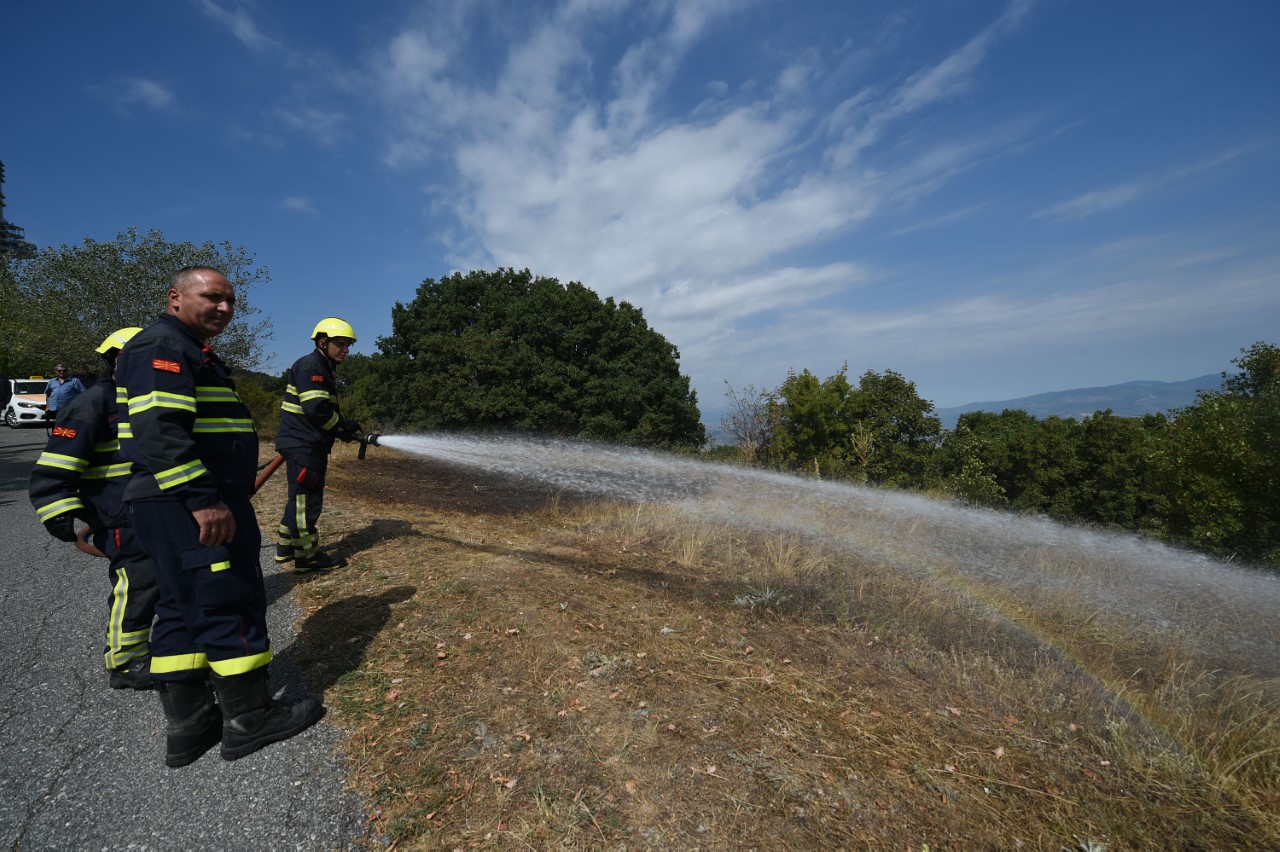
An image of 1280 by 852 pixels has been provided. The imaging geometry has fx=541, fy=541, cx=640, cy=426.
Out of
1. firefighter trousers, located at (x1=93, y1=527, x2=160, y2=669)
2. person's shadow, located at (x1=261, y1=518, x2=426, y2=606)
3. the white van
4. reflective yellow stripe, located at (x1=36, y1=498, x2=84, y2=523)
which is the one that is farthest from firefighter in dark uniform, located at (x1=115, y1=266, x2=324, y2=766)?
the white van

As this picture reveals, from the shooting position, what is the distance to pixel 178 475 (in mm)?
2365

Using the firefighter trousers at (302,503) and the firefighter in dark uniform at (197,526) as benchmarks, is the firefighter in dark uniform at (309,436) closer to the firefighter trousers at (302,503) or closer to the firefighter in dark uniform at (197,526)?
the firefighter trousers at (302,503)

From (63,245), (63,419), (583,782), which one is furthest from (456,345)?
(583,782)

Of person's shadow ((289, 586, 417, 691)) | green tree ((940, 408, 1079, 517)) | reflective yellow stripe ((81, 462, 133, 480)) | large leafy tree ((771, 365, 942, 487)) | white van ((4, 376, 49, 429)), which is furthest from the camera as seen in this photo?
green tree ((940, 408, 1079, 517))

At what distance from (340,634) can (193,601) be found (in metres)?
1.52

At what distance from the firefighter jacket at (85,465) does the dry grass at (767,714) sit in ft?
5.04

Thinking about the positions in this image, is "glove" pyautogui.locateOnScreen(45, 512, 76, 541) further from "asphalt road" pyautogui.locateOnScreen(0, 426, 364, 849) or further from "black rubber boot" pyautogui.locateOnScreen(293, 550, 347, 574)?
"black rubber boot" pyautogui.locateOnScreen(293, 550, 347, 574)

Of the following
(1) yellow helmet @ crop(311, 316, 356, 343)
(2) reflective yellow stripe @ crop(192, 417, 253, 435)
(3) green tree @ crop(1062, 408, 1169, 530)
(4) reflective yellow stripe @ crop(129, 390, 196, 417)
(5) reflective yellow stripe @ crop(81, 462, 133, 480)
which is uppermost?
(1) yellow helmet @ crop(311, 316, 356, 343)

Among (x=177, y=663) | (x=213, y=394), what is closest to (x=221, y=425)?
(x=213, y=394)

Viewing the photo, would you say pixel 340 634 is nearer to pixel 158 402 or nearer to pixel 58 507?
pixel 58 507

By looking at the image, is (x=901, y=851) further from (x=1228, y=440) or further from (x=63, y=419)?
(x=1228, y=440)

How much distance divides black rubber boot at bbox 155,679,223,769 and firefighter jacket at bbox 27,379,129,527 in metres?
1.17

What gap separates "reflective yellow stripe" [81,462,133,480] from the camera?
3.26m

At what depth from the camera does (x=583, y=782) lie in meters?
2.44
